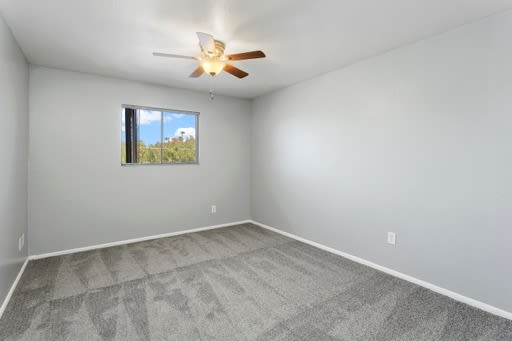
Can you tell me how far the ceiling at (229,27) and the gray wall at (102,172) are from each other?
0.44 meters

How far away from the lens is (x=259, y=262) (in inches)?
122

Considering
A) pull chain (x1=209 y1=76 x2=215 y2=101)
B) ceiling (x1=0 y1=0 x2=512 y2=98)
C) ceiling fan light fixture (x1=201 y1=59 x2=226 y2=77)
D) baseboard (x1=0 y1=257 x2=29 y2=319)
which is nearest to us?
ceiling (x1=0 y1=0 x2=512 y2=98)

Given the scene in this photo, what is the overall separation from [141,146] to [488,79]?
4081mm

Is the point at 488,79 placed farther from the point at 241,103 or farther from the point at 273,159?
the point at 241,103

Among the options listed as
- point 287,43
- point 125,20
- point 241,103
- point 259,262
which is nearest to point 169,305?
point 259,262

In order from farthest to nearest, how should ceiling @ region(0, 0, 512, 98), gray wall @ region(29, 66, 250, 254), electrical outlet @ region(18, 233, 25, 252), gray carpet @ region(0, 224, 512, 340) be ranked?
gray wall @ region(29, 66, 250, 254) → electrical outlet @ region(18, 233, 25, 252) → ceiling @ region(0, 0, 512, 98) → gray carpet @ region(0, 224, 512, 340)

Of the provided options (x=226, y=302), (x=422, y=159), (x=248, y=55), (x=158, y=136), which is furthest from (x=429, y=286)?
(x=158, y=136)

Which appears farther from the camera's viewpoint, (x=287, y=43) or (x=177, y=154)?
(x=177, y=154)

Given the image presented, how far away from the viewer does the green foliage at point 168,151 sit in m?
3.96

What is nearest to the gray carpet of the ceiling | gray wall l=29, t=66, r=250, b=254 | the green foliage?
gray wall l=29, t=66, r=250, b=254

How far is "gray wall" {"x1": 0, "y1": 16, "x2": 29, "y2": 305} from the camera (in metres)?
2.14

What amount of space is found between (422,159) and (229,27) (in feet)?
7.19

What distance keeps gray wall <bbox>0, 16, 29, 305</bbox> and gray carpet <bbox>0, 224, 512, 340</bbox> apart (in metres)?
0.34

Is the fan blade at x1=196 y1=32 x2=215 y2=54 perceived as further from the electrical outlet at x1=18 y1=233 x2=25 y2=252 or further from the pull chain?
the electrical outlet at x1=18 y1=233 x2=25 y2=252
